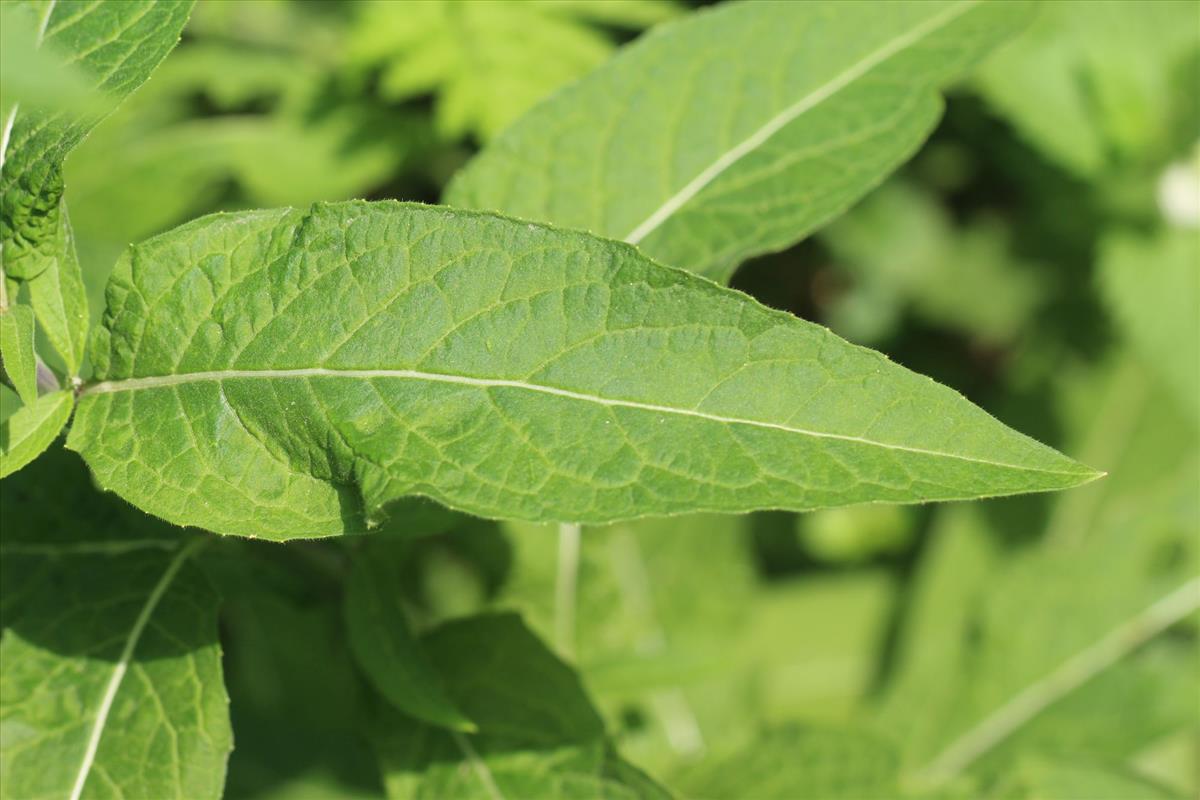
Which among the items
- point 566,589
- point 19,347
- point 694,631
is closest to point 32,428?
point 19,347

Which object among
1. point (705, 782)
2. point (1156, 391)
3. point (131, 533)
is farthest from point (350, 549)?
point (1156, 391)

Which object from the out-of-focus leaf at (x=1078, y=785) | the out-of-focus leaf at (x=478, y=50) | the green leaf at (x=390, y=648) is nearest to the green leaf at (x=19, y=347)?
the green leaf at (x=390, y=648)

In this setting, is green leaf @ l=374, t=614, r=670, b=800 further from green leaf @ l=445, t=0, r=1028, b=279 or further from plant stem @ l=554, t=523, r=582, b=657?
plant stem @ l=554, t=523, r=582, b=657

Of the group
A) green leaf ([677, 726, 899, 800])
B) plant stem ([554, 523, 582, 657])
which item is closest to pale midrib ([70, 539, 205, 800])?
plant stem ([554, 523, 582, 657])

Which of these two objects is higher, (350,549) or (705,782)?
(350,549)

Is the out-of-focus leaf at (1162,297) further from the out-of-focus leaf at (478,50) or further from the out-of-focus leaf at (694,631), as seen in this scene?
the out-of-focus leaf at (478,50)

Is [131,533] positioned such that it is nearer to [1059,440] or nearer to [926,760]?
[926,760]

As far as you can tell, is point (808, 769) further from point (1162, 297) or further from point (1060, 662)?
point (1162, 297)
